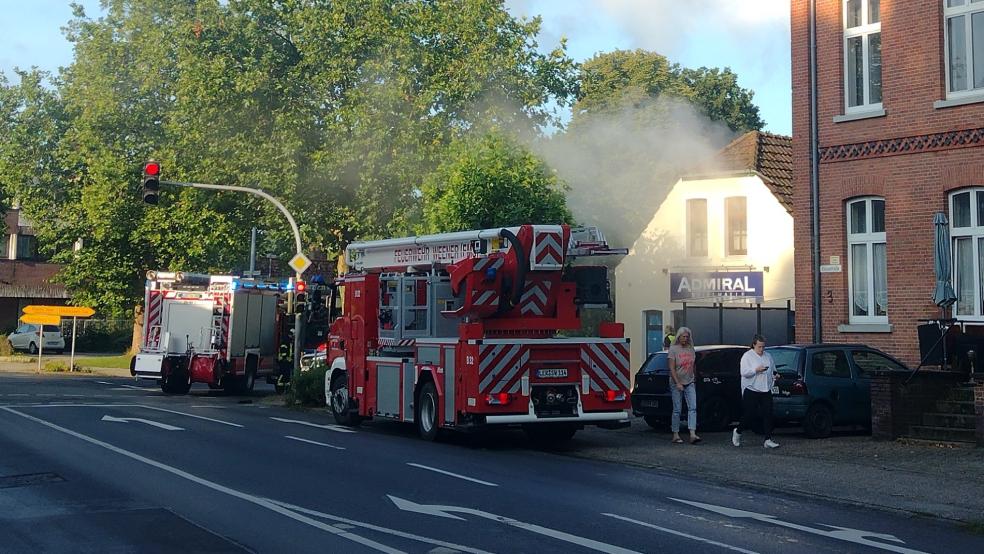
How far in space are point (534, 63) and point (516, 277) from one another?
24433mm

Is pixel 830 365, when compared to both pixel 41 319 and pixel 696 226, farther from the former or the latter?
pixel 41 319

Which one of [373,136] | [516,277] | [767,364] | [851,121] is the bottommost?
[767,364]

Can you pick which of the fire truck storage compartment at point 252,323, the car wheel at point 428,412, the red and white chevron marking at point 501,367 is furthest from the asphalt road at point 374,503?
the fire truck storage compartment at point 252,323

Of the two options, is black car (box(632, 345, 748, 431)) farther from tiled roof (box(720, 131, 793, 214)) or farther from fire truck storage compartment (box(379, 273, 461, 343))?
tiled roof (box(720, 131, 793, 214))

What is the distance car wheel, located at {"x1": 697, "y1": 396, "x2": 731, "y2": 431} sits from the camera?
1969 centimetres

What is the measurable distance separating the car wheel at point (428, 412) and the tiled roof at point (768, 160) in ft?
60.8

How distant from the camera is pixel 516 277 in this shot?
16.9 meters

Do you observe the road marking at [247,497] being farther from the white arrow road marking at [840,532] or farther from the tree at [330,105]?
the tree at [330,105]

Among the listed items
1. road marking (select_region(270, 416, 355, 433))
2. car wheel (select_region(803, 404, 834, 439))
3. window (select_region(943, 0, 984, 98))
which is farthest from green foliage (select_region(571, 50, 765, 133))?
car wheel (select_region(803, 404, 834, 439))

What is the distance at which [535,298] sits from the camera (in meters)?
17.4

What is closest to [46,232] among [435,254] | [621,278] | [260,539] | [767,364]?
[621,278]

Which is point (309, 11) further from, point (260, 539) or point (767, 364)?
point (260, 539)

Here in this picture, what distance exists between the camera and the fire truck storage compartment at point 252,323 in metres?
29.8

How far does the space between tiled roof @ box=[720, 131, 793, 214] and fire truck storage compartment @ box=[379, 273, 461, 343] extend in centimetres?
1756
